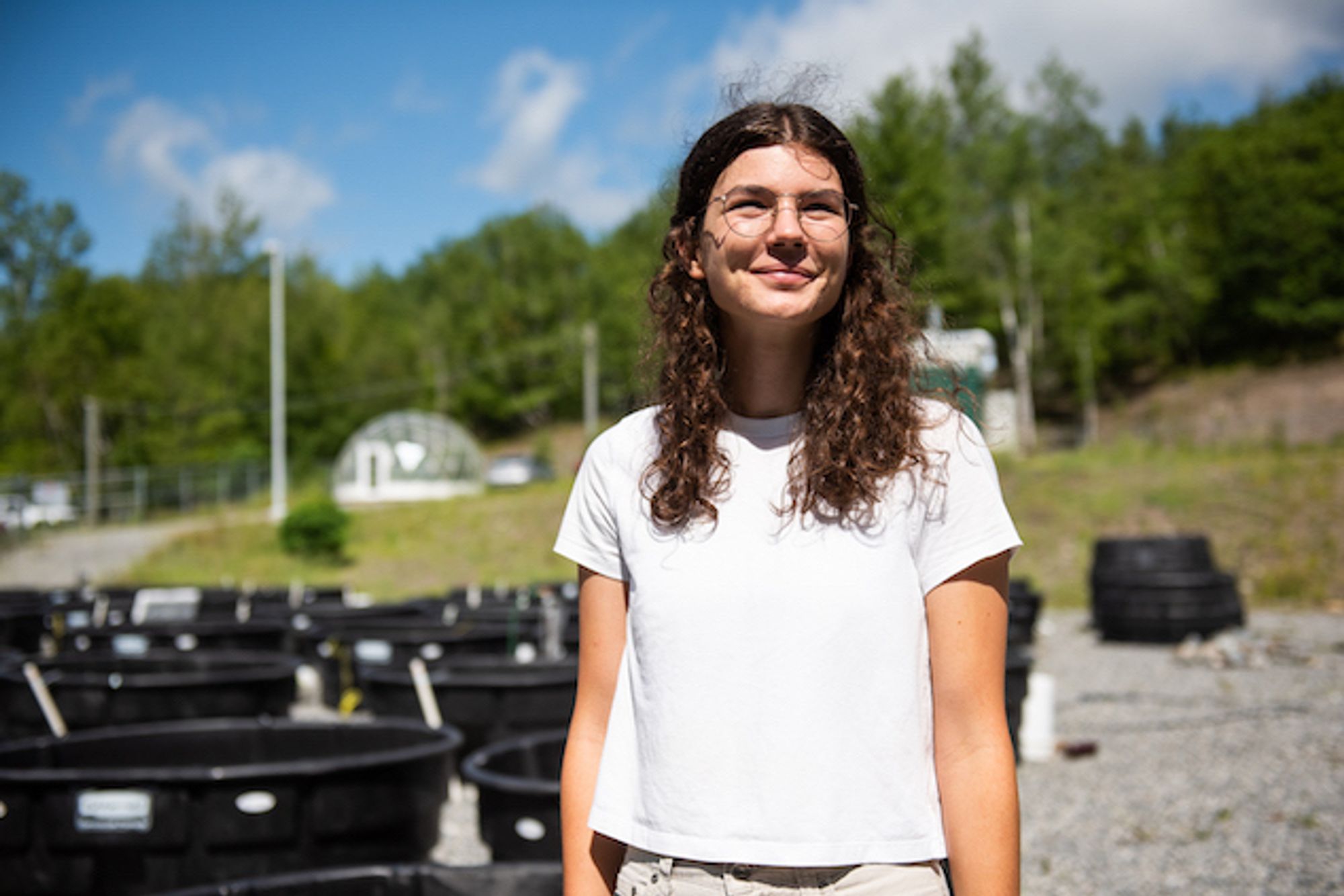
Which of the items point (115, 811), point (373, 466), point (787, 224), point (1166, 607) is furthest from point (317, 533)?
point (787, 224)

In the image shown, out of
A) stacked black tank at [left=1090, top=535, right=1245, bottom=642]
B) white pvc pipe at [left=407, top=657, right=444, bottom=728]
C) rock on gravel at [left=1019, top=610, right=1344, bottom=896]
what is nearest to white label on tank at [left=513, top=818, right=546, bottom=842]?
white pvc pipe at [left=407, top=657, right=444, bottom=728]

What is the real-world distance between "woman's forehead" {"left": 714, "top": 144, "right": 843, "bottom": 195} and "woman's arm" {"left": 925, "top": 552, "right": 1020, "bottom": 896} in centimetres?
64

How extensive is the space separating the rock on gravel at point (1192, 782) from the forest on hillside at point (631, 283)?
30777 mm

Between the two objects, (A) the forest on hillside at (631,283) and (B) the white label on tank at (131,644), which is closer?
(B) the white label on tank at (131,644)

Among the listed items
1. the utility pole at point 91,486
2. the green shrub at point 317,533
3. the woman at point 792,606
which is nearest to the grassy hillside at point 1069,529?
the green shrub at point 317,533

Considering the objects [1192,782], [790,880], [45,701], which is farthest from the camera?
[1192,782]

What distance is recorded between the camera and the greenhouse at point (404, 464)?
156 ft

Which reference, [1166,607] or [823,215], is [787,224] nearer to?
[823,215]

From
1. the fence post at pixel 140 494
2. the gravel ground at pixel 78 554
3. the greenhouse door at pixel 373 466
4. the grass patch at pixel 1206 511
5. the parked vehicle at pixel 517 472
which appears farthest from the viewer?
the greenhouse door at pixel 373 466

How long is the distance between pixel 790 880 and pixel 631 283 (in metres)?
45.0

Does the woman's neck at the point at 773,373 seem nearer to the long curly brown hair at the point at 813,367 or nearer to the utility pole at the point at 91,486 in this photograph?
the long curly brown hair at the point at 813,367

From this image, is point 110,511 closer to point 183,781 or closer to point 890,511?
point 183,781

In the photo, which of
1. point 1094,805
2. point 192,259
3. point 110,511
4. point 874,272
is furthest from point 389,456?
point 874,272

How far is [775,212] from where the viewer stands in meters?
1.81
